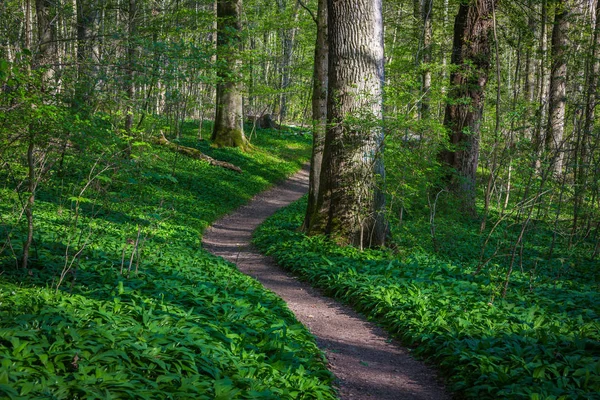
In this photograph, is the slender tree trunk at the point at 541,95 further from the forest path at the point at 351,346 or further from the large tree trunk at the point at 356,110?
the forest path at the point at 351,346

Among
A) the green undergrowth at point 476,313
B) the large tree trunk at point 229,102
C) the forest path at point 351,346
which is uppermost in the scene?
the large tree trunk at point 229,102

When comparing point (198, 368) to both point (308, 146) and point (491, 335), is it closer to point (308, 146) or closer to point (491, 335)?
point (491, 335)

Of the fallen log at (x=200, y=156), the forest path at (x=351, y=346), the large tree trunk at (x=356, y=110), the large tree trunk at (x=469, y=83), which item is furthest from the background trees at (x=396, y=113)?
the fallen log at (x=200, y=156)

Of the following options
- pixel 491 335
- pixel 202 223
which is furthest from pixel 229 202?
pixel 491 335

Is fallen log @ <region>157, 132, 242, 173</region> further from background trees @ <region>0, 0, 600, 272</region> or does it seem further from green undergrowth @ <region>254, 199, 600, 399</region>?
green undergrowth @ <region>254, 199, 600, 399</region>

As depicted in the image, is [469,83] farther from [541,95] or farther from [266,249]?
[266,249]

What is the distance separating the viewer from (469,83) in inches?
513

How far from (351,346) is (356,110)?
479cm

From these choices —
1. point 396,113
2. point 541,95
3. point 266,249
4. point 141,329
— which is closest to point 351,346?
point 141,329

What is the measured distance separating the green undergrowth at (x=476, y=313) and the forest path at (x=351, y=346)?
0.20 metres

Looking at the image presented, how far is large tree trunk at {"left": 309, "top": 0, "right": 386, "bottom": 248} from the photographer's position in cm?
906

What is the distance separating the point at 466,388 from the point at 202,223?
28.0 feet

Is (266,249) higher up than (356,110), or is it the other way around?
(356,110)

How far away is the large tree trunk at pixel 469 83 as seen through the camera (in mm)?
12898
